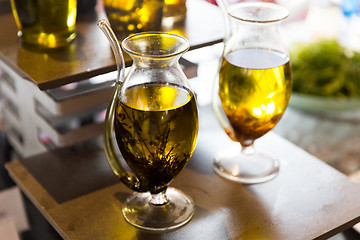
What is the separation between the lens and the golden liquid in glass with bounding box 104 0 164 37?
2.47 feet

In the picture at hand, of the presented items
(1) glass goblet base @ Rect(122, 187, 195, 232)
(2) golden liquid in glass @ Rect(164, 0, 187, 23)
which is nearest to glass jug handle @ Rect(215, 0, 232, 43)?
(2) golden liquid in glass @ Rect(164, 0, 187, 23)

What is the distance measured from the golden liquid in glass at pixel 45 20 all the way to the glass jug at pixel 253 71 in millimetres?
227

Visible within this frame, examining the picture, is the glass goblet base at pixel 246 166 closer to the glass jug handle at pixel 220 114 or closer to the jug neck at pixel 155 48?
the glass jug handle at pixel 220 114

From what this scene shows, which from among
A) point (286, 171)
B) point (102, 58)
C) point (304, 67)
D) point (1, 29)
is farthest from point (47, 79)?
point (304, 67)

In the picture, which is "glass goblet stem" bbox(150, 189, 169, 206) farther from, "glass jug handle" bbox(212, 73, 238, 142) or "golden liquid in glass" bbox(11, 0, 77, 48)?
"golden liquid in glass" bbox(11, 0, 77, 48)

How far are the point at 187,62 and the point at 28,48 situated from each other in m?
0.26

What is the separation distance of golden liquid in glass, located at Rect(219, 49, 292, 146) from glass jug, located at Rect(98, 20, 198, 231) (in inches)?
4.3

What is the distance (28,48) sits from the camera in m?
0.76

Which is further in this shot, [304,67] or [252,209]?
[304,67]

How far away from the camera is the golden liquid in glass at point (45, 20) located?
0.74 meters

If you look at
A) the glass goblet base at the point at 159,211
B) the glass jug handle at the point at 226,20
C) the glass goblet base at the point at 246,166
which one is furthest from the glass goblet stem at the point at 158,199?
the glass jug handle at the point at 226,20

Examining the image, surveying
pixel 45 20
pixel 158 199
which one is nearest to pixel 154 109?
pixel 158 199

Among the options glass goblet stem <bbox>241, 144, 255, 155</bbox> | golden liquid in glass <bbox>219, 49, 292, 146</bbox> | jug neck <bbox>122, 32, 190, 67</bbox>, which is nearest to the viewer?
jug neck <bbox>122, 32, 190, 67</bbox>

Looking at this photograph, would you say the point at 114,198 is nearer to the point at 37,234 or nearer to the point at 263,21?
the point at 37,234
